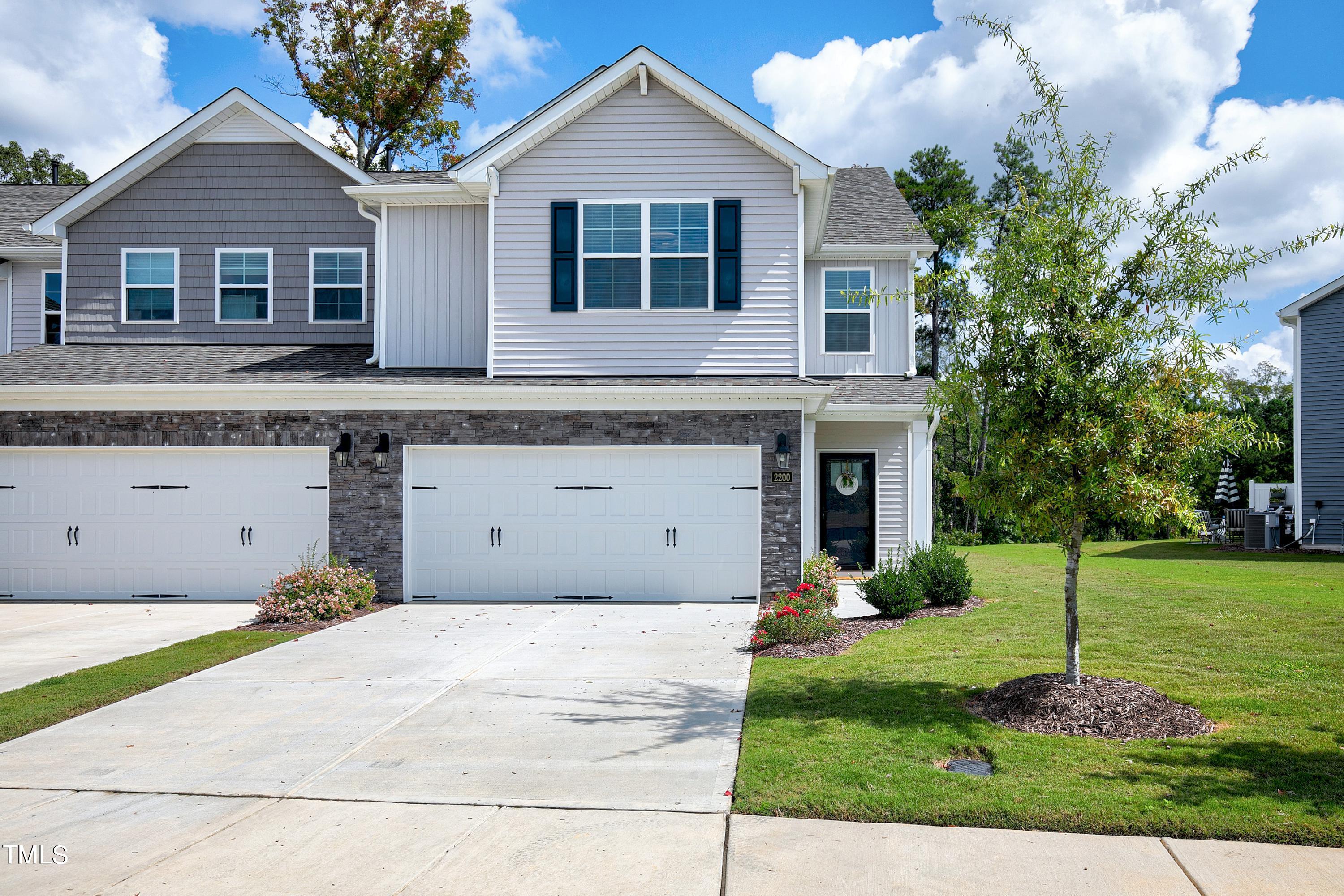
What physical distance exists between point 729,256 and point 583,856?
10.0 meters

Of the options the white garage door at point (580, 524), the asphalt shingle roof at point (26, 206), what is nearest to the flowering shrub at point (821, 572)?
the white garage door at point (580, 524)

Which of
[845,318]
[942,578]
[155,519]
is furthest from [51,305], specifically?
[942,578]

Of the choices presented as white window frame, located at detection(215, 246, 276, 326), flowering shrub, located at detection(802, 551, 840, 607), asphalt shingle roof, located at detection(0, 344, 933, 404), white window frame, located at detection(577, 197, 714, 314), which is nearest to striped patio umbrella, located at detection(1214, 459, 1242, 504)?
asphalt shingle roof, located at detection(0, 344, 933, 404)

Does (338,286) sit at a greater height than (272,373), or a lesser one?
greater

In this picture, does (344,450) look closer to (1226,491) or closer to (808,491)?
(808,491)

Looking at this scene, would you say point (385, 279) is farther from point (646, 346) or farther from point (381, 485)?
point (646, 346)

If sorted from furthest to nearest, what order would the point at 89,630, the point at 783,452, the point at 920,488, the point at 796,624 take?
the point at 920,488 → the point at 783,452 → the point at 89,630 → the point at 796,624

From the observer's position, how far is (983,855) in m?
4.54

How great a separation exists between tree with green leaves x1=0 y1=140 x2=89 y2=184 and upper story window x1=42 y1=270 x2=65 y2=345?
73.0ft

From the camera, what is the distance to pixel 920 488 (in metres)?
16.7

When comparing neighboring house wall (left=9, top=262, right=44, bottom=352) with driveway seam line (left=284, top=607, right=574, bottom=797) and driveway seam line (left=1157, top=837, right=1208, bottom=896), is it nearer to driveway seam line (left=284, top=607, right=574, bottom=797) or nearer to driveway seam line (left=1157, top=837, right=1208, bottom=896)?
driveway seam line (left=284, top=607, right=574, bottom=797)

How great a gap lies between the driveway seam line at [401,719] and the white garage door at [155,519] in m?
4.94

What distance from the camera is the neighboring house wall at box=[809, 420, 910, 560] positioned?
55.6 feet

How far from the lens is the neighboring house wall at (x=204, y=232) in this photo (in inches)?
636
